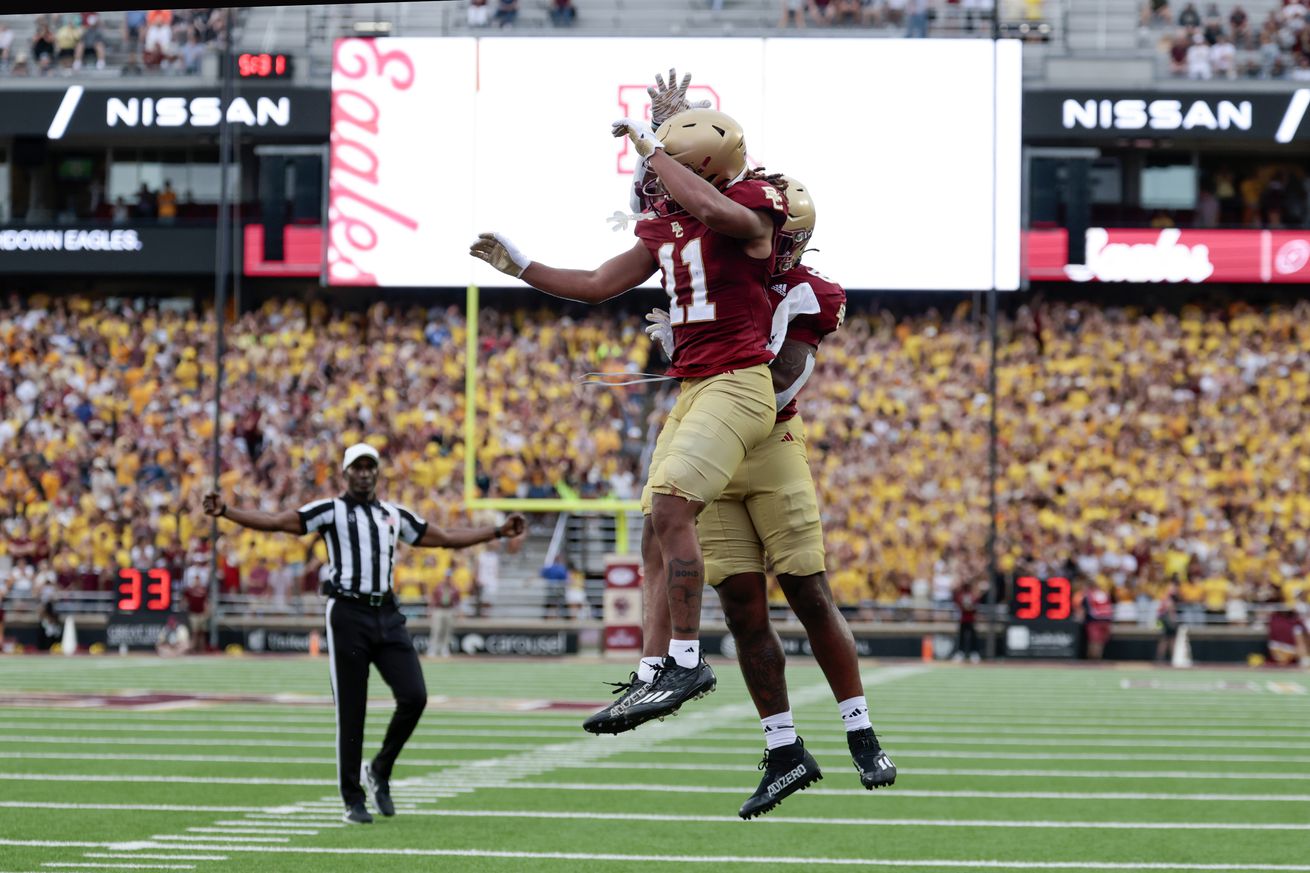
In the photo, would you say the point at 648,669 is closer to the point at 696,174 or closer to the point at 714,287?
the point at 714,287

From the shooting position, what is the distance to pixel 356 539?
952cm

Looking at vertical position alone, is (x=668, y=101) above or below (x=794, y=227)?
above

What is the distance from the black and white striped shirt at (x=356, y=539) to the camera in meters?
9.52

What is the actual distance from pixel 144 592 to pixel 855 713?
2076 cm

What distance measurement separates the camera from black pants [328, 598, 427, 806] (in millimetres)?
9562

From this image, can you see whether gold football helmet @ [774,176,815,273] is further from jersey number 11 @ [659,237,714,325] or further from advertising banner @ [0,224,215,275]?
advertising banner @ [0,224,215,275]

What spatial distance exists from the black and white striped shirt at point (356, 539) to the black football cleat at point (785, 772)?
184 inches

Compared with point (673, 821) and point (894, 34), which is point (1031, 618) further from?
point (673, 821)

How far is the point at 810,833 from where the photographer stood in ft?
31.2

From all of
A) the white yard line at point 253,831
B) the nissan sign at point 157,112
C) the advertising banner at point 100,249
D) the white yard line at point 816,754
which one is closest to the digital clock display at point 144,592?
the advertising banner at point 100,249

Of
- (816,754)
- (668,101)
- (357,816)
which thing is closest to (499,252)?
(668,101)

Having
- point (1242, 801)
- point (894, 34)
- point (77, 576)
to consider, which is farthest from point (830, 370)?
point (1242, 801)

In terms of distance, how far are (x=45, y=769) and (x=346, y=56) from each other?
15.4 metres

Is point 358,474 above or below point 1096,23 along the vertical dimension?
below
